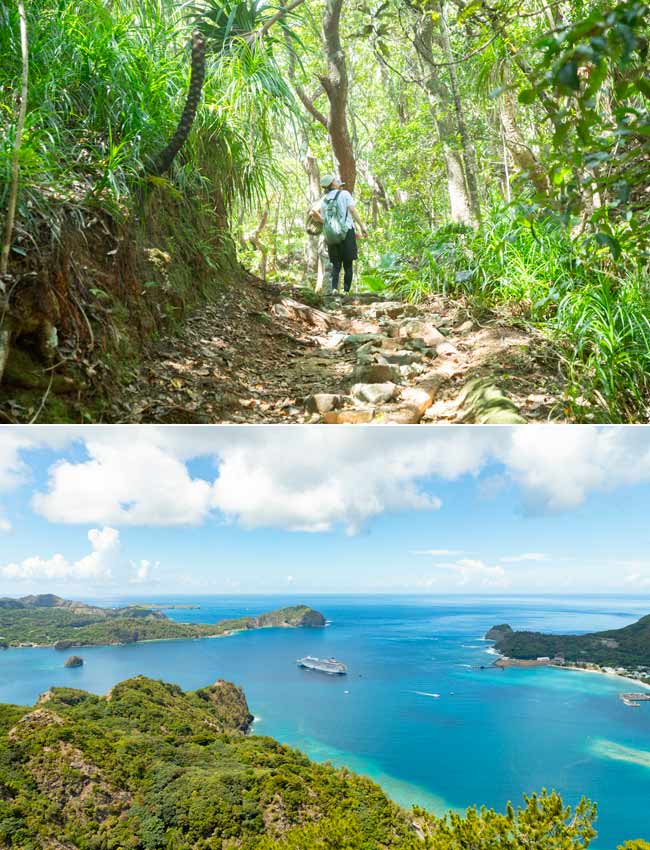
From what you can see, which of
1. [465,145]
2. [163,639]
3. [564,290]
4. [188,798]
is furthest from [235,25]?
[188,798]

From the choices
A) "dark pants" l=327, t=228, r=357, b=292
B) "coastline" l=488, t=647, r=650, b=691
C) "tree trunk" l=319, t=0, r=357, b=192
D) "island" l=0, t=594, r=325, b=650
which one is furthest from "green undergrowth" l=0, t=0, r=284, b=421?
"tree trunk" l=319, t=0, r=357, b=192

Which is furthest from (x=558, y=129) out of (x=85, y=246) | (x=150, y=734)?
(x=85, y=246)

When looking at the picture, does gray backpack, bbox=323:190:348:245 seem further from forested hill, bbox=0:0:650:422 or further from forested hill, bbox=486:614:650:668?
forested hill, bbox=486:614:650:668

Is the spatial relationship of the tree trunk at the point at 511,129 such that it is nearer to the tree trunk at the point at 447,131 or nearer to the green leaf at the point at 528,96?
the tree trunk at the point at 447,131

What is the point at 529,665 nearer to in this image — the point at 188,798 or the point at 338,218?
the point at 188,798

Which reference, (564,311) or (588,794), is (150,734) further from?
(564,311)

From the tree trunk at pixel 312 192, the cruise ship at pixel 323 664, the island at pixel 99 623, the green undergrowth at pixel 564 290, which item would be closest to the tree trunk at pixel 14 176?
the island at pixel 99 623
